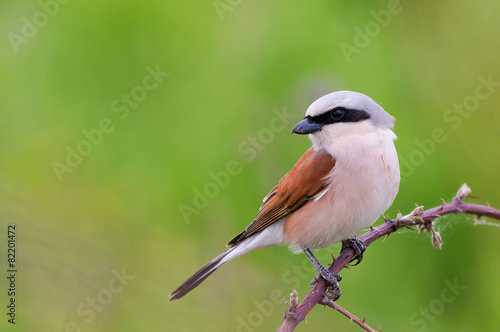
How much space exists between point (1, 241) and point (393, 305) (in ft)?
5.93

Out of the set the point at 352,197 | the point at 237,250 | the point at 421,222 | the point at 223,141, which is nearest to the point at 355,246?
the point at 352,197

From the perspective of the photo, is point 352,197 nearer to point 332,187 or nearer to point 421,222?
point 332,187

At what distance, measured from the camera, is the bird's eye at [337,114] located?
2549 millimetres

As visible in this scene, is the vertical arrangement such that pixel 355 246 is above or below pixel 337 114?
below

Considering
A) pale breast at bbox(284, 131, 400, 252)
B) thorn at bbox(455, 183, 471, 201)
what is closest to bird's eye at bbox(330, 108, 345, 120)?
pale breast at bbox(284, 131, 400, 252)

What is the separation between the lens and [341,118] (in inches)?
102

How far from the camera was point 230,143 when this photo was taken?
10.3 ft

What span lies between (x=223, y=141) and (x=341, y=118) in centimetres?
82

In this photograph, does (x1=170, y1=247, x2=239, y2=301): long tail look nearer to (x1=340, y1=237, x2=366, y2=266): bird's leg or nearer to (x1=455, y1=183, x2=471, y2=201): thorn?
(x1=340, y1=237, x2=366, y2=266): bird's leg

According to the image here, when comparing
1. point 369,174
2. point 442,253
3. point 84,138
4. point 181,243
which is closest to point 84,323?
point 181,243

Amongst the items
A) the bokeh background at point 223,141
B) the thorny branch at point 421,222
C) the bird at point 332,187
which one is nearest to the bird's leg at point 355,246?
the bird at point 332,187

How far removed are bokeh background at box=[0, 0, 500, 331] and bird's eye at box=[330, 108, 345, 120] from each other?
587 mm

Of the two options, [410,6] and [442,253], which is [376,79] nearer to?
[410,6]

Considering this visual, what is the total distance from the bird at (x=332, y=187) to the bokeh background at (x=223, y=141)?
0.26 metres
